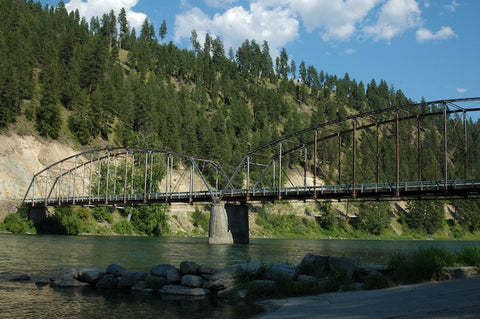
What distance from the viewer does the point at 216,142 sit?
4825 inches

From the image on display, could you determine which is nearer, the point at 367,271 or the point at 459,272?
the point at 459,272

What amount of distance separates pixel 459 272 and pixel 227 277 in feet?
25.9

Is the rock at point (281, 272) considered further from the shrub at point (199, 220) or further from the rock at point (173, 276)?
the shrub at point (199, 220)

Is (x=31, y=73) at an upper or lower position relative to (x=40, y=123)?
upper

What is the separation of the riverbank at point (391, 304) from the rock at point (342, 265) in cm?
219

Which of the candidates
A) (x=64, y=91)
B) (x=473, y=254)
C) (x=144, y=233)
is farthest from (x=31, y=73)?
(x=473, y=254)

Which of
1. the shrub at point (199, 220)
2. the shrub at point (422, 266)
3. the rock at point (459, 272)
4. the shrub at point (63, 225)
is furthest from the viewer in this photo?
the shrub at point (199, 220)

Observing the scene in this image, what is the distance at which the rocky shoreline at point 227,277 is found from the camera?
56.0 ft

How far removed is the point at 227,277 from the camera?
1781cm

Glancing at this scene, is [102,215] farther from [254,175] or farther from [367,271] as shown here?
[367,271]

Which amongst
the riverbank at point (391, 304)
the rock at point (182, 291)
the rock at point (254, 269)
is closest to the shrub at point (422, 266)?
the riverbank at point (391, 304)

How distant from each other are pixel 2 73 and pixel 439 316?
91906mm

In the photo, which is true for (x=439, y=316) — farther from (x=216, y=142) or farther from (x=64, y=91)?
(x=216, y=142)

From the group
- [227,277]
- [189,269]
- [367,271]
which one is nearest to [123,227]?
[189,269]
